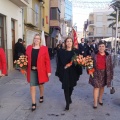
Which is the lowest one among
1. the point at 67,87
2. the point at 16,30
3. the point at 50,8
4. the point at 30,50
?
the point at 67,87

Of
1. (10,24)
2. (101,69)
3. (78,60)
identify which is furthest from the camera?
(10,24)

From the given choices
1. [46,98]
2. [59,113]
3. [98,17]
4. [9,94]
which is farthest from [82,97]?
[98,17]

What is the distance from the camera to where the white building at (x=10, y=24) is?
41.1 feet

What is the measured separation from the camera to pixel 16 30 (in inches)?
585

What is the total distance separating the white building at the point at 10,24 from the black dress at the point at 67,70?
6.81 meters

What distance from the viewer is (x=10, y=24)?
43.9ft

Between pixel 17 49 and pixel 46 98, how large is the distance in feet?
23.3

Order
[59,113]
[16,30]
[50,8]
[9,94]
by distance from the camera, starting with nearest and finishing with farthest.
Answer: [59,113]
[9,94]
[16,30]
[50,8]

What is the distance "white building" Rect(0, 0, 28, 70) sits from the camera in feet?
41.1

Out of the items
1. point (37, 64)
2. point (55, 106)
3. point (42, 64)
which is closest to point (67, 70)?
point (42, 64)

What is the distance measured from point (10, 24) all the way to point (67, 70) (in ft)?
26.8

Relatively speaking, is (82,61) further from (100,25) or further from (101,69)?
(100,25)

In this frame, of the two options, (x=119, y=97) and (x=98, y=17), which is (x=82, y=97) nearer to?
(x=119, y=97)

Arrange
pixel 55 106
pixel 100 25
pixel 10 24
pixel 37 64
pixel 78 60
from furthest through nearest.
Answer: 1. pixel 100 25
2. pixel 10 24
3. pixel 55 106
4. pixel 37 64
5. pixel 78 60
